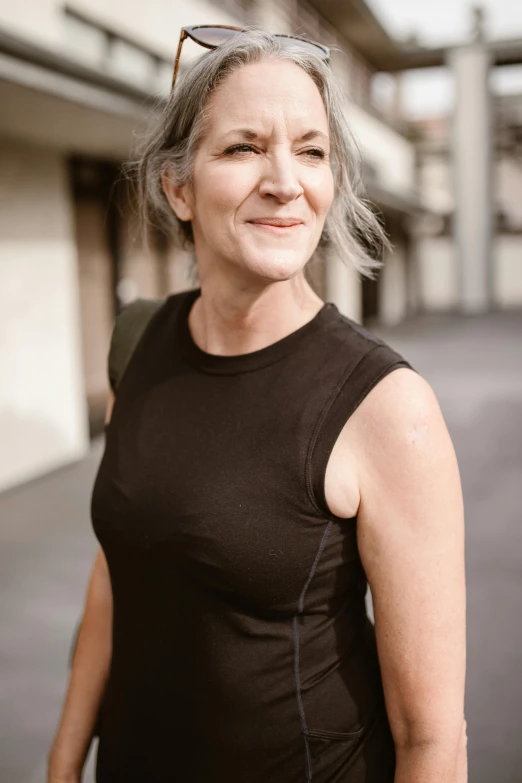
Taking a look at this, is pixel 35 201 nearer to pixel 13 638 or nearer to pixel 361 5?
pixel 13 638

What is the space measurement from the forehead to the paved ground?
2.63m

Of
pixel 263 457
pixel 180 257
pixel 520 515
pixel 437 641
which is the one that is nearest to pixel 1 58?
pixel 263 457

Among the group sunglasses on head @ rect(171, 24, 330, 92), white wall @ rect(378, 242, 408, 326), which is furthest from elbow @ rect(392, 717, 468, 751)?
white wall @ rect(378, 242, 408, 326)

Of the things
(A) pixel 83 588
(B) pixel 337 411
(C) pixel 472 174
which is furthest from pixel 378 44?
(B) pixel 337 411

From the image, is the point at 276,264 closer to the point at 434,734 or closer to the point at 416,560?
the point at 416,560

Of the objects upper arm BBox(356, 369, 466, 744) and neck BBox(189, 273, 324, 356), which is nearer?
upper arm BBox(356, 369, 466, 744)

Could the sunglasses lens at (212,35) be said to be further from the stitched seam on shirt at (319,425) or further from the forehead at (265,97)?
the stitched seam on shirt at (319,425)

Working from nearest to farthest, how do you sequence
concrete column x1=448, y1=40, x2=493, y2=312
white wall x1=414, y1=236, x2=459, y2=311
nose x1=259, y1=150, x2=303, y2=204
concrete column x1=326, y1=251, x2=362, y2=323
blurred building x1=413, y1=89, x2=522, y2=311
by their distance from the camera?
nose x1=259, y1=150, x2=303, y2=204 < concrete column x1=326, y1=251, x2=362, y2=323 < concrete column x1=448, y1=40, x2=493, y2=312 < blurred building x1=413, y1=89, x2=522, y2=311 < white wall x1=414, y1=236, x2=459, y2=311

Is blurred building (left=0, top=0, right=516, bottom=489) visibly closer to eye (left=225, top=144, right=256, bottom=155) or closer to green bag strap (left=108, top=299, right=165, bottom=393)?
green bag strap (left=108, top=299, right=165, bottom=393)

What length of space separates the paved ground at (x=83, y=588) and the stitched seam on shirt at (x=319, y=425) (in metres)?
2.23

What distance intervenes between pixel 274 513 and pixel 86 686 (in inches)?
28.1

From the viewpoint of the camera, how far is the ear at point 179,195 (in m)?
1.36

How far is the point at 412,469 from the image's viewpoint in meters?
1.02

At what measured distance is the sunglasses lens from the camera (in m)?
1.24
